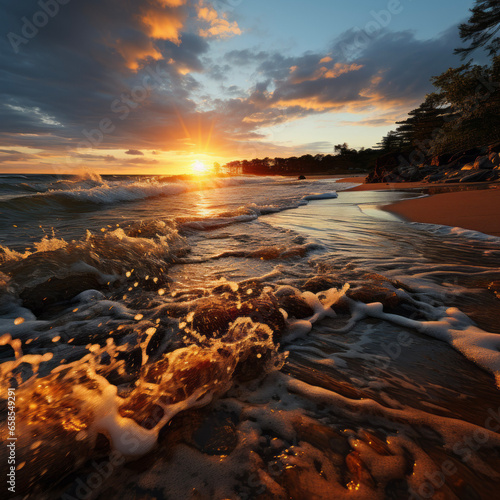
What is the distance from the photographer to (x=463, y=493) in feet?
3.47

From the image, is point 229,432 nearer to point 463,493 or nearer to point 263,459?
point 263,459

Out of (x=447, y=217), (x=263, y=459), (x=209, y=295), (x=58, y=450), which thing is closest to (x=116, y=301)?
(x=209, y=295)

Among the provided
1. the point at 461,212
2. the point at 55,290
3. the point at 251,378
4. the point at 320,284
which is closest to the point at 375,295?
the point at 320,284

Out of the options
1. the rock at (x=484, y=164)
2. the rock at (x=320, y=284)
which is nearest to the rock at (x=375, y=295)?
the rock at (x=320, y=284)

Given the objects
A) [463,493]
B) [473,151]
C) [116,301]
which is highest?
[473,151]

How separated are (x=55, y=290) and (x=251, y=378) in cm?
291

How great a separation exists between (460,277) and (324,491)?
3.39 metres

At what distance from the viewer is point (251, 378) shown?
5.80ft

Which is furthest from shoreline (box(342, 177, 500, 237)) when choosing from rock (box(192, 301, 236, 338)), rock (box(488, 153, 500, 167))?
rock (box(488, 153, 500, 167))

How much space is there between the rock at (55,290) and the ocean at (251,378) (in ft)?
0.06

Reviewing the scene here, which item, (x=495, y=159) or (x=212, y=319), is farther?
(x=495, y=159)

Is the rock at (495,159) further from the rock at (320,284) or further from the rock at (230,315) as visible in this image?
the rock at (230,315)

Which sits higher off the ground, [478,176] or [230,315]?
[478,176]

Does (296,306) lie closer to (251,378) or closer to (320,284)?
(320,284)
